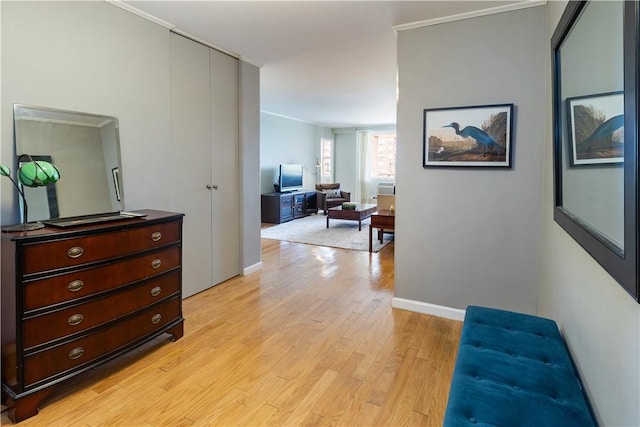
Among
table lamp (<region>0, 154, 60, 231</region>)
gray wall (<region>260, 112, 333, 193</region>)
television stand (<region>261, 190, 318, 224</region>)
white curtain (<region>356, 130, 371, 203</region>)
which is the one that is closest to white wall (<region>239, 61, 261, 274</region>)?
table lamp (<region>0, 154, 60, 231</region>)

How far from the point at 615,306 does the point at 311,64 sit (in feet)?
12.7

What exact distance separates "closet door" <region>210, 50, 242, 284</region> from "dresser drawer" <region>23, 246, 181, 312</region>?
51.9 inches

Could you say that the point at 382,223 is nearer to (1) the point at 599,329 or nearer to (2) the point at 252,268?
(2) the point at 252,268

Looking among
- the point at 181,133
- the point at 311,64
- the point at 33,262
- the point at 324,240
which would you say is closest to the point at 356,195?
the point at 324,240

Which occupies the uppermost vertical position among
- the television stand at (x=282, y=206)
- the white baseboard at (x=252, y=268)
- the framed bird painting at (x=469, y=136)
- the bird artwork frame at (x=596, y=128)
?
the framed bird painting at (x=469, y=136)

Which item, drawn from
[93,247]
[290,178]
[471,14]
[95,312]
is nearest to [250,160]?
[93,247]

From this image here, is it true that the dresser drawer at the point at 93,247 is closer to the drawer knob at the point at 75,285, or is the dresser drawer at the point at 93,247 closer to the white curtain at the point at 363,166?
the drawer knob at the point at 75,285

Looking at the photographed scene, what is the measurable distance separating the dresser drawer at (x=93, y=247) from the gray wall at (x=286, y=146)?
589 cm

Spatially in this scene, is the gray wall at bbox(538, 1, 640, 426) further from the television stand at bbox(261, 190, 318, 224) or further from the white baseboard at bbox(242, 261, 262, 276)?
the television stand at bbox(261, 190, 318, 224)

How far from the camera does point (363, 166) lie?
1092 cm

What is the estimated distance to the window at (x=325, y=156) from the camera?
10.8 meters

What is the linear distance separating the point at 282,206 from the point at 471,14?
5.78 meters

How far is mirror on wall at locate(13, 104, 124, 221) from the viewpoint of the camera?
83.8 inches

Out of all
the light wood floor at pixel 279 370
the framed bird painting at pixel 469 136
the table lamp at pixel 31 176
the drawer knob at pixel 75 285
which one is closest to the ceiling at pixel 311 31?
the framed bird painting at pixel 469 136
